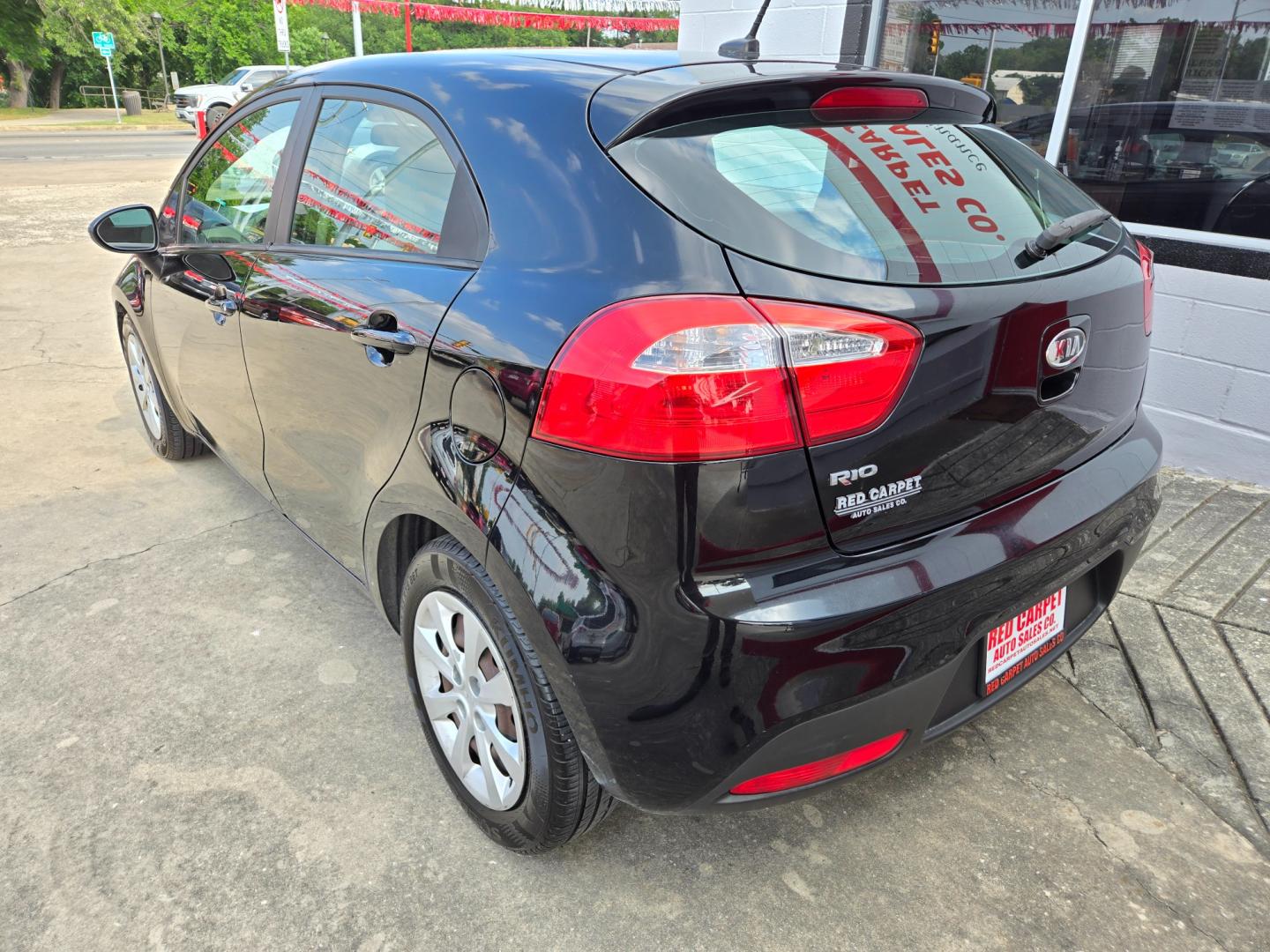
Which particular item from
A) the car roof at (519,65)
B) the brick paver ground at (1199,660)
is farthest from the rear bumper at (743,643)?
the brick paver ground at (1199,660)

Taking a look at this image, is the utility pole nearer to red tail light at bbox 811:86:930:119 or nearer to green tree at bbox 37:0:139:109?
green tree at bbox 37:0:139:109

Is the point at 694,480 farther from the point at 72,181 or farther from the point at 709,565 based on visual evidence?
the point at 72,181

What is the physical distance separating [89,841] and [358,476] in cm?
102

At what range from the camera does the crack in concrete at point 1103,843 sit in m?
1.88

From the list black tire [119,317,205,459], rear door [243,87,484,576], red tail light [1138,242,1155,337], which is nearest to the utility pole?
black tire [119,317,205,459]

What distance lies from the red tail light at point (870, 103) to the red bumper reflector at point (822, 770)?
121cm

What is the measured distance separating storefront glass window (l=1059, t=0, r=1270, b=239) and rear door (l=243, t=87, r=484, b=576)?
12.0 feet

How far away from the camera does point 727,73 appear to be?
1.85 meters

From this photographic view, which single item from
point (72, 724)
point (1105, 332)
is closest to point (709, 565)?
point (1105, 332)

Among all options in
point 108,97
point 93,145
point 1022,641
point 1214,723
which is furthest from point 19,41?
point 1214,723

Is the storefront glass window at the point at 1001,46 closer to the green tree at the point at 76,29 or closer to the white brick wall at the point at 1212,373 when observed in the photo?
the white brick wall at the point at 1212,373

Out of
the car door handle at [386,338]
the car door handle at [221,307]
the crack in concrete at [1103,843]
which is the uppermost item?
the car door handle at [386,338]

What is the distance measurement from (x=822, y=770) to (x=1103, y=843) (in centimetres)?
93

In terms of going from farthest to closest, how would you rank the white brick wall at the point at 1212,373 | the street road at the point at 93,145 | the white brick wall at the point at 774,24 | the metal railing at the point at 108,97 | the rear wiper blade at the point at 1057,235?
1. the metal railing at the point at 108,97
2. the street road at the point at 93,145
3. the white brick wall at the point at 774,24
4. the white brick wall at the point at 1212,373
5. the rear wiper blade at the point at 1057,235
